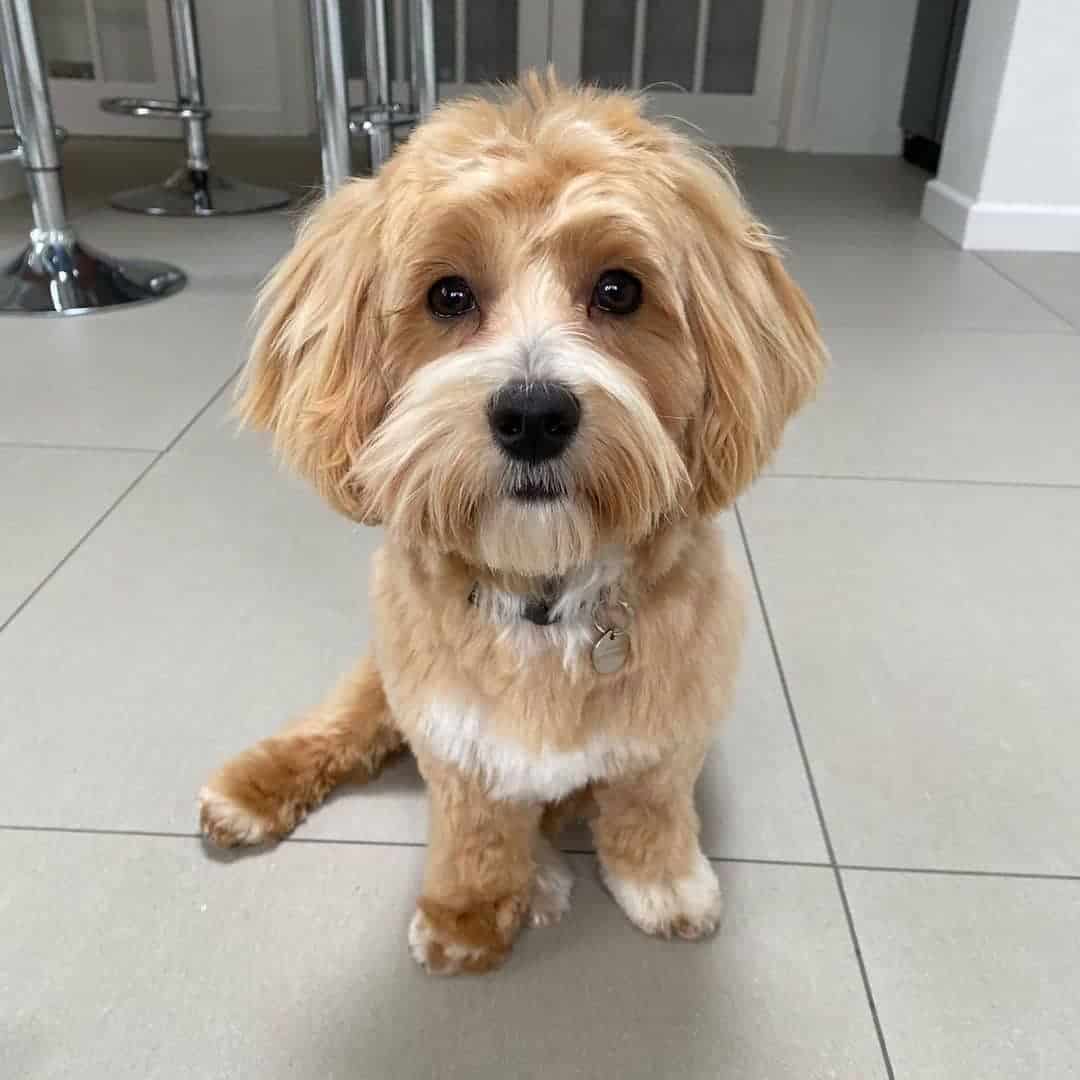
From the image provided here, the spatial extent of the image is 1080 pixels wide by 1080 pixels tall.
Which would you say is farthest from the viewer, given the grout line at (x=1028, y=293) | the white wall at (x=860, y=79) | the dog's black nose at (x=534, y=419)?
the white wall at (x=860, y=79)

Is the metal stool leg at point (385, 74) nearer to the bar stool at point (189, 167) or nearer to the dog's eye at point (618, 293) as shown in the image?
the bar stool at point (189, 167)

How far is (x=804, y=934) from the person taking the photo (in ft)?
2.83

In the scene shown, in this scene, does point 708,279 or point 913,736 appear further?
point 913,736

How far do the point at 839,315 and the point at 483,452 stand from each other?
194 centimetres

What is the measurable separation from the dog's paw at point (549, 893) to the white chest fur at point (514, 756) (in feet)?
0.47

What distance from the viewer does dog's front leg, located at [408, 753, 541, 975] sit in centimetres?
81

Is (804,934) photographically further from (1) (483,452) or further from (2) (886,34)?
(2) (886,34)

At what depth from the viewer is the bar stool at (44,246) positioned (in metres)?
2.04

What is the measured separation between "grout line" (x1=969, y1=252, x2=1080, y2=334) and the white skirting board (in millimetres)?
74

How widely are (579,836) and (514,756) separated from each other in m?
0.27

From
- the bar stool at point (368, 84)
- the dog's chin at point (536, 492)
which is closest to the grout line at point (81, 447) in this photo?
the bar stool at point (368, 84)

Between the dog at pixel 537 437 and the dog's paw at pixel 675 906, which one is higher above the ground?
the dog at pixel 537 437

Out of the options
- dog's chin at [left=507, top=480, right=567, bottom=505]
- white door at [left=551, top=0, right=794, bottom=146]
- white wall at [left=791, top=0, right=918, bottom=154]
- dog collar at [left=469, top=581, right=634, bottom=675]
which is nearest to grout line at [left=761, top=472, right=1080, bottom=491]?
dog collar at [left=469, top=581, right=634, bottom=675]

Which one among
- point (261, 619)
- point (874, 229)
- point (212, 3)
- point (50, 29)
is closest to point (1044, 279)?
point (874, 229)
